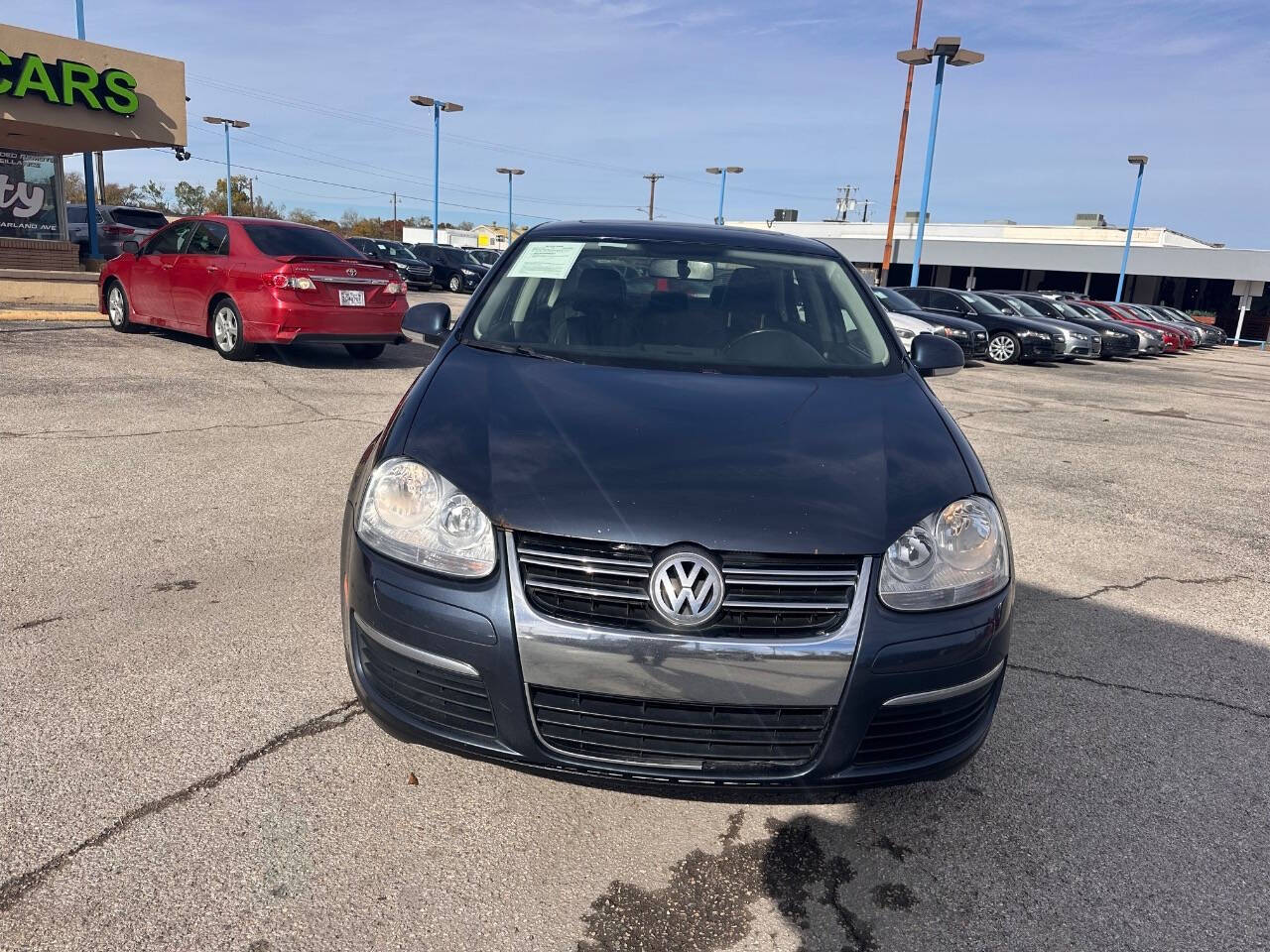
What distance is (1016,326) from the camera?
18625mm

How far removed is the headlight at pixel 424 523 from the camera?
222cm

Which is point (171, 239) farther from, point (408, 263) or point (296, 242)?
point (408, 263)

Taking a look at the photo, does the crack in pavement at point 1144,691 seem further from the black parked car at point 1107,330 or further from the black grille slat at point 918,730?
the black parked car at point 1107,330

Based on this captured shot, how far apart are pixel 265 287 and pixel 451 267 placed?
2137cm

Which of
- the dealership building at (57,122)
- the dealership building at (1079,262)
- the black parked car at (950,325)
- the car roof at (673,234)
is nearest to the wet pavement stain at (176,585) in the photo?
the car roof at (673,234)

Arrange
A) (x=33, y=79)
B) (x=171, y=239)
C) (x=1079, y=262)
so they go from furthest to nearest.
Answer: (x=1079, y=262), (x=33, y=79), (x=171, y=239)

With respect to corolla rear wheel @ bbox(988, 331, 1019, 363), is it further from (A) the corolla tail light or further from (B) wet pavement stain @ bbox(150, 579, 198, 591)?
(B) wet pavement stain @ bbox(150, 579, 198, 591)

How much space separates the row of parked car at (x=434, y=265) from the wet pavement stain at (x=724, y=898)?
27.1 m

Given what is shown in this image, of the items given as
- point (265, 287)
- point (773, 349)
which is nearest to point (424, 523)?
point (773, 349)

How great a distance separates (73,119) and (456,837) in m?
16.9

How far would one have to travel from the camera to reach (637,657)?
2.07m

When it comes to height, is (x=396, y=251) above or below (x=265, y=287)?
above

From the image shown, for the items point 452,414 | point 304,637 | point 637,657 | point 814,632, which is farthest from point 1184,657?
point 304,637

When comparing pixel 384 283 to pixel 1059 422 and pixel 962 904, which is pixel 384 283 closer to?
pixel 1059 422
